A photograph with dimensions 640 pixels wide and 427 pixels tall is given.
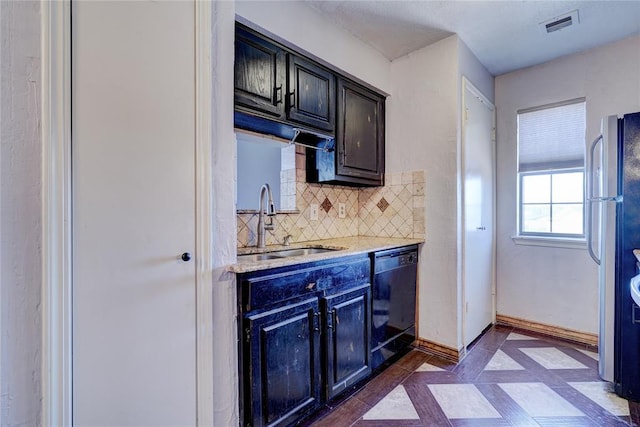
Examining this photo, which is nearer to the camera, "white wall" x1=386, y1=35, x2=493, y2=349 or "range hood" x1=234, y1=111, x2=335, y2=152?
"range hood" x1=234, y1=111, x2=335, y2=152

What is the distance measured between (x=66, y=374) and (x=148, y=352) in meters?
0.24

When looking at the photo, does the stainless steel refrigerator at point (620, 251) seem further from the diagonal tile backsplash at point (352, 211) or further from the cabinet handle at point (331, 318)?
the cabinet handle at point (331, 318)

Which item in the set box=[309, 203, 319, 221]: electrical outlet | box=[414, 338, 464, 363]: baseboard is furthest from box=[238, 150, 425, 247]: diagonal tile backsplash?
box=[414, 338, 464, 363]: baseboard

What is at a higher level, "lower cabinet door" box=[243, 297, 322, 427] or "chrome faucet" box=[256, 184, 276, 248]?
"chrome faucet" box=[256, 184, 276, 248]

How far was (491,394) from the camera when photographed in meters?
1.85

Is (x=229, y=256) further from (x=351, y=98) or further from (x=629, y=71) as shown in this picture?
(x=629, y=71)

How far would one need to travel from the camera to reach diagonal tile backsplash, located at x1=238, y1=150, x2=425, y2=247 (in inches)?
91.9

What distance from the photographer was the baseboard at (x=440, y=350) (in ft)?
7.48


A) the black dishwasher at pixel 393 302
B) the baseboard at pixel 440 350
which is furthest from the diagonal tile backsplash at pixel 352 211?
the baseboard at pixel 440 350

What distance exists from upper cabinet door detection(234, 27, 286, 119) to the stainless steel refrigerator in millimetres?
2027

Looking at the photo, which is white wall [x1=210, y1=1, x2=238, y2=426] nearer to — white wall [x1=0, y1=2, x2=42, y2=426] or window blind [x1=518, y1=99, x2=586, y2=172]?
white wall [x1=0, y1=2, x2=42, y2=426]

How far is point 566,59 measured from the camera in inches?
103

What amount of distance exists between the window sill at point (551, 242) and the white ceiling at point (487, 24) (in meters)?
1.63

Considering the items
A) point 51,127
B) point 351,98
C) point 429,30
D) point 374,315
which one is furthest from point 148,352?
point 429,30
